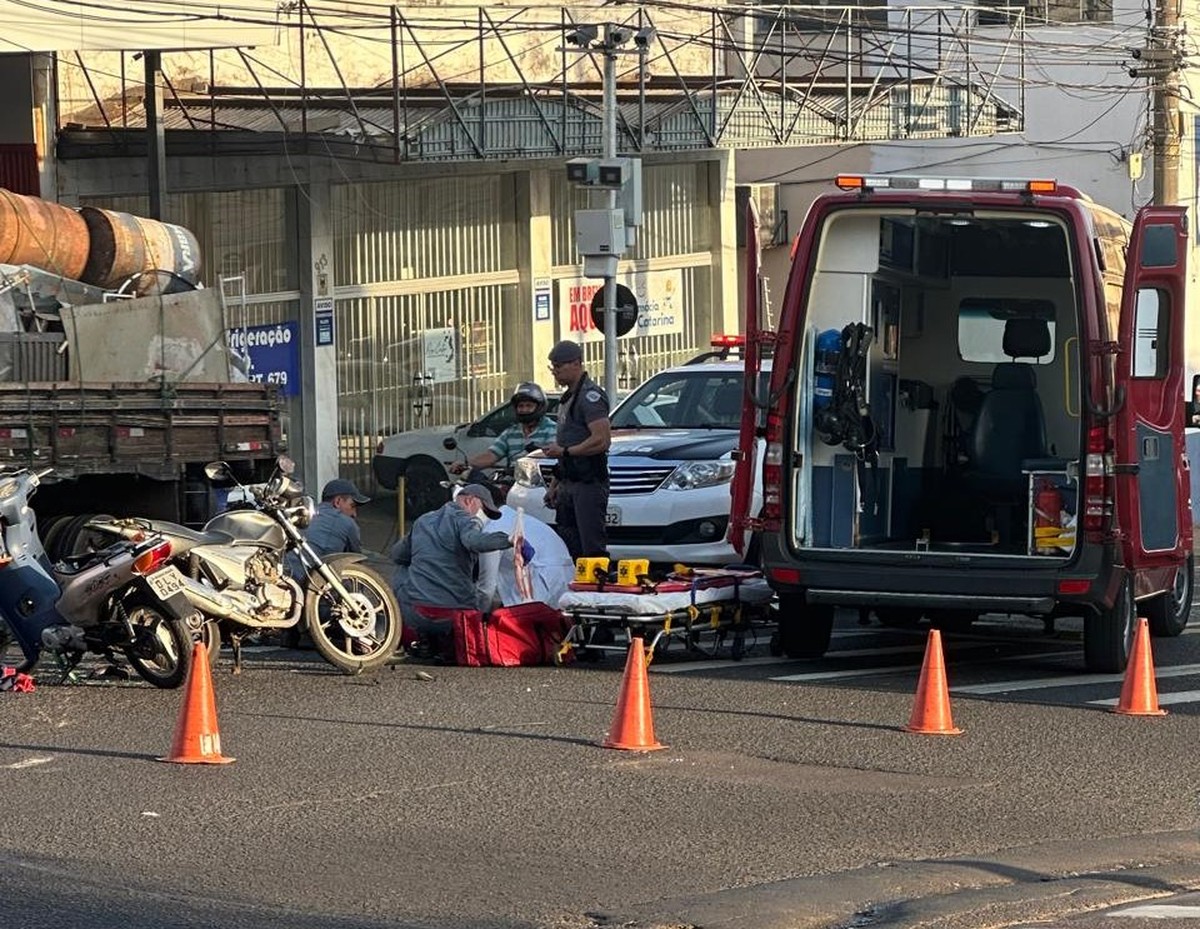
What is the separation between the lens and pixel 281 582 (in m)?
11.8

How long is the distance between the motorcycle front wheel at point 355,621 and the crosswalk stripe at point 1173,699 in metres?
3.77

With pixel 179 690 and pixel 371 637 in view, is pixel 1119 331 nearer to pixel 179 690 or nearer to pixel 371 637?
pixel 371 637

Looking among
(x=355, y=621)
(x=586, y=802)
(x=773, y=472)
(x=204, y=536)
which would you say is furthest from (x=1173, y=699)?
(x=204, y=536)

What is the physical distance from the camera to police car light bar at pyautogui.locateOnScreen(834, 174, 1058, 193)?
11602 mm

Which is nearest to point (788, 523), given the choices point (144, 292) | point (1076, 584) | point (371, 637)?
point (1076, 584)

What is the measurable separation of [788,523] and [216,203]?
43.2 feet

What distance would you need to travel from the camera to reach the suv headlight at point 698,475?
1474 centimetres

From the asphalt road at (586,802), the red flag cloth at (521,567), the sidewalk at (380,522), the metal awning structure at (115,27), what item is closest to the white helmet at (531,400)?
the red flag cloth at (521,567)

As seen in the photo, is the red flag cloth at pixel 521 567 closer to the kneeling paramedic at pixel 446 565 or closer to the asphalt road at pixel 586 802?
the kneeling paramedic at pixel 446 565

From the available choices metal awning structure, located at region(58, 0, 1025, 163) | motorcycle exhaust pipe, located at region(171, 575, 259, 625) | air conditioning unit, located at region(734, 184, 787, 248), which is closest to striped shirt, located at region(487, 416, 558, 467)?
motorcycle exhaust pipe, located at region(171, 575, 259, 625)

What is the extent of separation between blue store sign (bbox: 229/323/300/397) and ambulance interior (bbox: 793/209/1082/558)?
38.4 ft

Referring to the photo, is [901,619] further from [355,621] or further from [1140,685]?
[355,621]

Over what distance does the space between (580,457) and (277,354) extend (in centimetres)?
1119

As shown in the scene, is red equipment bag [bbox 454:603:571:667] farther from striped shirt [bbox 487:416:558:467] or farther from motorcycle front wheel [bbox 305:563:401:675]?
striped shirt [bbox 487:416:558:467]
